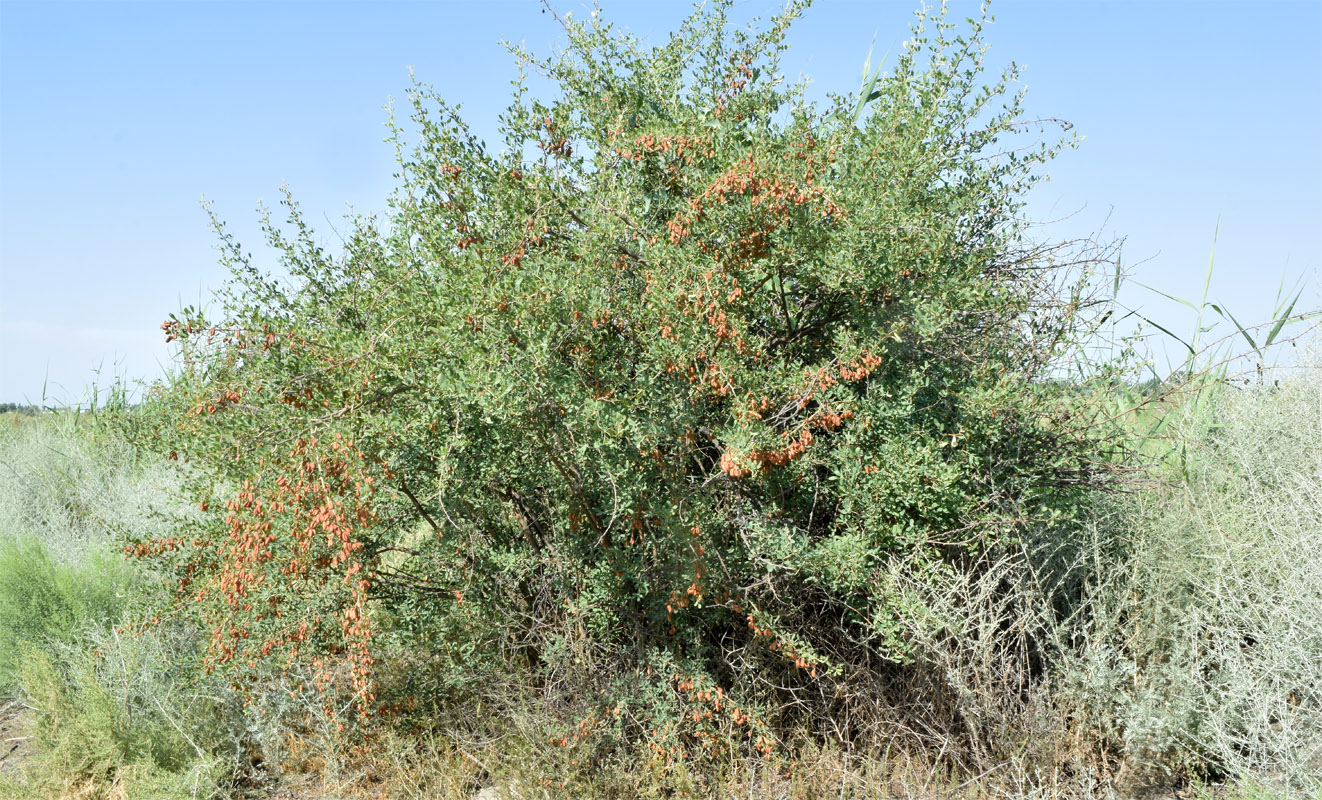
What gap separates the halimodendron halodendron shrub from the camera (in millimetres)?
3703

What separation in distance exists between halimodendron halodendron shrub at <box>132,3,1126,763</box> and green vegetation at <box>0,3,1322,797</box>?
0.07 feet

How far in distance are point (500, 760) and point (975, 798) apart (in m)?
2.03

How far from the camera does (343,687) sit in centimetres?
486

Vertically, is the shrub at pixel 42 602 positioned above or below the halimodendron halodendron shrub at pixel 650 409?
below

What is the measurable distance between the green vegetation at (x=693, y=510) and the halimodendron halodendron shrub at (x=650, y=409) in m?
0.02

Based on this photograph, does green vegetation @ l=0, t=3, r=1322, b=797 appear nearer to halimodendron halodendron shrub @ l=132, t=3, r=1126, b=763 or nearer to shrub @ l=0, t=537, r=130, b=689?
halimodendron halodendron shrub @ l=132, t=3, r=1126, b=763

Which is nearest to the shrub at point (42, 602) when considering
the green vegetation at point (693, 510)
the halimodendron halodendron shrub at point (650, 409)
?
the green vegetation at point (693, 510)

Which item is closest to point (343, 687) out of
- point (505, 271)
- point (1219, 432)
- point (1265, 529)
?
point (505, 271)

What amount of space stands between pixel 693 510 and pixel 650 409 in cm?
50

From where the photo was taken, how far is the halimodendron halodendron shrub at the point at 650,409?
146 inches

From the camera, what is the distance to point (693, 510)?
13.0 feet

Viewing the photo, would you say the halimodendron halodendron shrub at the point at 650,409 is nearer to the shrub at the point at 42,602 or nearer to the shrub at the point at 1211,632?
the shrub at the point at 1211,632

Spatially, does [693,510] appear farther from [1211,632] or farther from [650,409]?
[1211,632]

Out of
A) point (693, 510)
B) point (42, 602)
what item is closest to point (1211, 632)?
point (693, 510)
